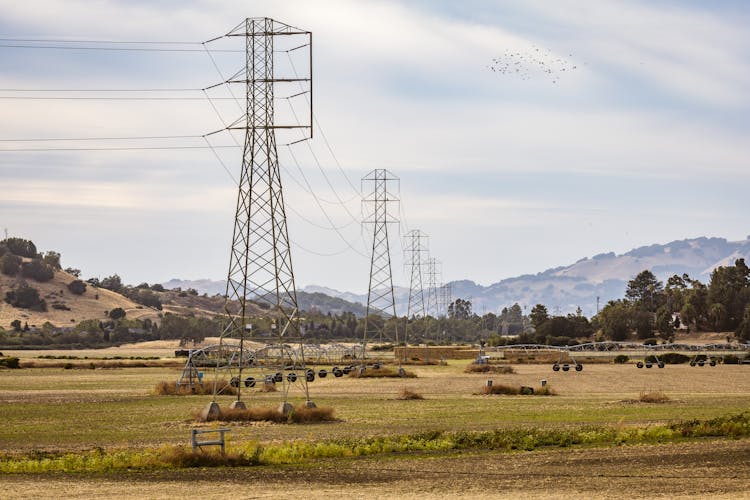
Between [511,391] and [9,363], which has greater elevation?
[9,363]

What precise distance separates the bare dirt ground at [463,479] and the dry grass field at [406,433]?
0.05 metres

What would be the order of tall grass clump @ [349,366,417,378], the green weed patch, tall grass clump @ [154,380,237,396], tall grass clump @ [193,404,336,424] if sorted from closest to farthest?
1. the green weed patch
2. tall grass clump @ [193,404,336,424]
3. tall grass clump @ [154,380,237,396]
4. tall grass clump @ [349,366,417,378]

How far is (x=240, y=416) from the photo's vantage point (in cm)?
5662

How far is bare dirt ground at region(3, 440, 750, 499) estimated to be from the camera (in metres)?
31.4

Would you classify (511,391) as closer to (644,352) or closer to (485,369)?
(485,369)

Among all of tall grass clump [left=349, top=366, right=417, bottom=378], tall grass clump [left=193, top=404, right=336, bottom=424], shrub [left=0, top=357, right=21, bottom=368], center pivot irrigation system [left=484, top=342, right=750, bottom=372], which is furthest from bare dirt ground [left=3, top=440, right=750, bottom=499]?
center pivot irrigation system [left=484, top=342, right=750, bottom=372]

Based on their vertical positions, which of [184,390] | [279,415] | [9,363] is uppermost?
[9,363]

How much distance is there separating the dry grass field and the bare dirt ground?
5 centimetres

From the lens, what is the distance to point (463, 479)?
34281mm

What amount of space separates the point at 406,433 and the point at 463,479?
14285 millimetres

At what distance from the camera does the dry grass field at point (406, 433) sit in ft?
107

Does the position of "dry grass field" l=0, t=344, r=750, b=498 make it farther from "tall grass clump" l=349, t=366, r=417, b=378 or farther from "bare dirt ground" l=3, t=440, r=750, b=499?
"tall grass clump" l=349, t=366, r=417, b=378

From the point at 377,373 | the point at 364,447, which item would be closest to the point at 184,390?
the point at 377,373

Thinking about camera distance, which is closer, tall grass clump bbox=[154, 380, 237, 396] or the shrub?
tall grass clump bbox=[154, 380, 237, 396]
